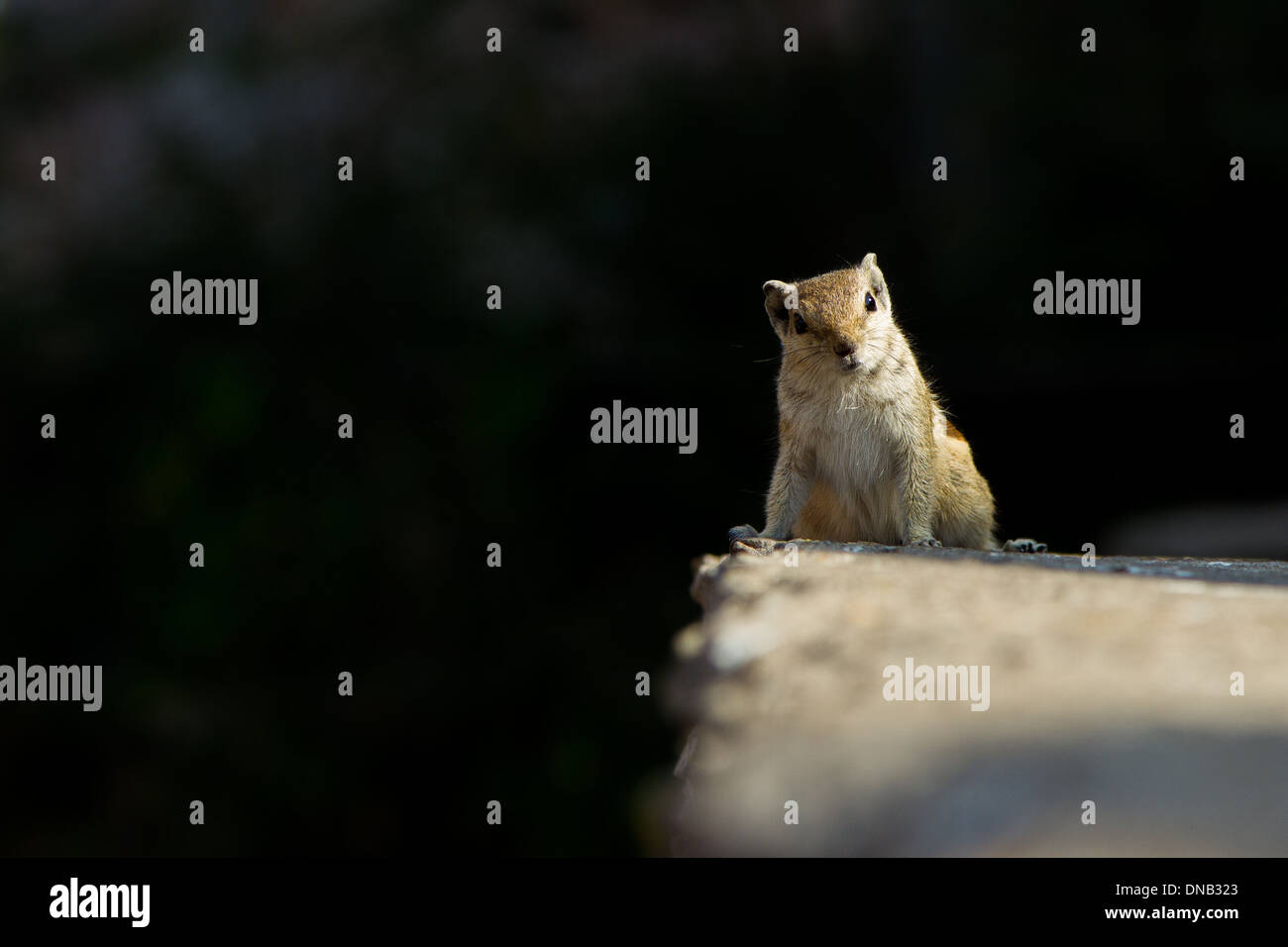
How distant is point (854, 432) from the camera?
16.8ft

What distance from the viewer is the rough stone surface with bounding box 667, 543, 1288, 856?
6.43 feet

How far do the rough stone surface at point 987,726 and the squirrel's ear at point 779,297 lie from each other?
7.35ft

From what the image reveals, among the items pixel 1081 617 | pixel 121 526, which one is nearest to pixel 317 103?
pixel 121 526

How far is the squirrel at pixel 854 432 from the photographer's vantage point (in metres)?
5.10

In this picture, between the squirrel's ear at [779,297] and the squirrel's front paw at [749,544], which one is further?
the squirrel's ear at [779,297]

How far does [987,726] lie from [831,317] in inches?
118
